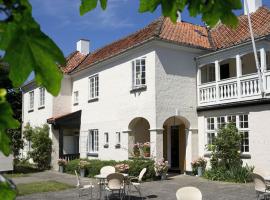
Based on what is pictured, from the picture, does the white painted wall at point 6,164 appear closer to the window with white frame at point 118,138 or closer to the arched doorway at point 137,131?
the window with white frame at point 118,138

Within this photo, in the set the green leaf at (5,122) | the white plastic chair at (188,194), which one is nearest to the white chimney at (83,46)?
the white plastic chair at (188,194)

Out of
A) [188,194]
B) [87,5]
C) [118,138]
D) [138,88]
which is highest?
[138,88]

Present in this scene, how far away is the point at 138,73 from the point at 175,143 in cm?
452

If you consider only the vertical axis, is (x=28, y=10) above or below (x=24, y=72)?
above

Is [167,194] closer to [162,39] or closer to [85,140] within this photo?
[162,39]

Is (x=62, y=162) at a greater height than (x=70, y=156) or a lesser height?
lesser

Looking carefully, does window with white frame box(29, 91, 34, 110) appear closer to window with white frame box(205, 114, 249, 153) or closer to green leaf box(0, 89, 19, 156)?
window with white frame box(205, 114, 249, 153)

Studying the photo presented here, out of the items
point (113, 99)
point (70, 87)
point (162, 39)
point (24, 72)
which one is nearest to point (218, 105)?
point (162, 39)

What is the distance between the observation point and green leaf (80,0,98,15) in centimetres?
175

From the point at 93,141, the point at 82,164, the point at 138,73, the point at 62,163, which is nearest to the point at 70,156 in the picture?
the point at 62,163

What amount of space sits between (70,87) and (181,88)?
10.4 m

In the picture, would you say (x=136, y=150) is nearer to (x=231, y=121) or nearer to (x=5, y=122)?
(x=231, y=121)

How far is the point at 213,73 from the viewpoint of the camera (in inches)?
859

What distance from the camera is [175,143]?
2212 cm
